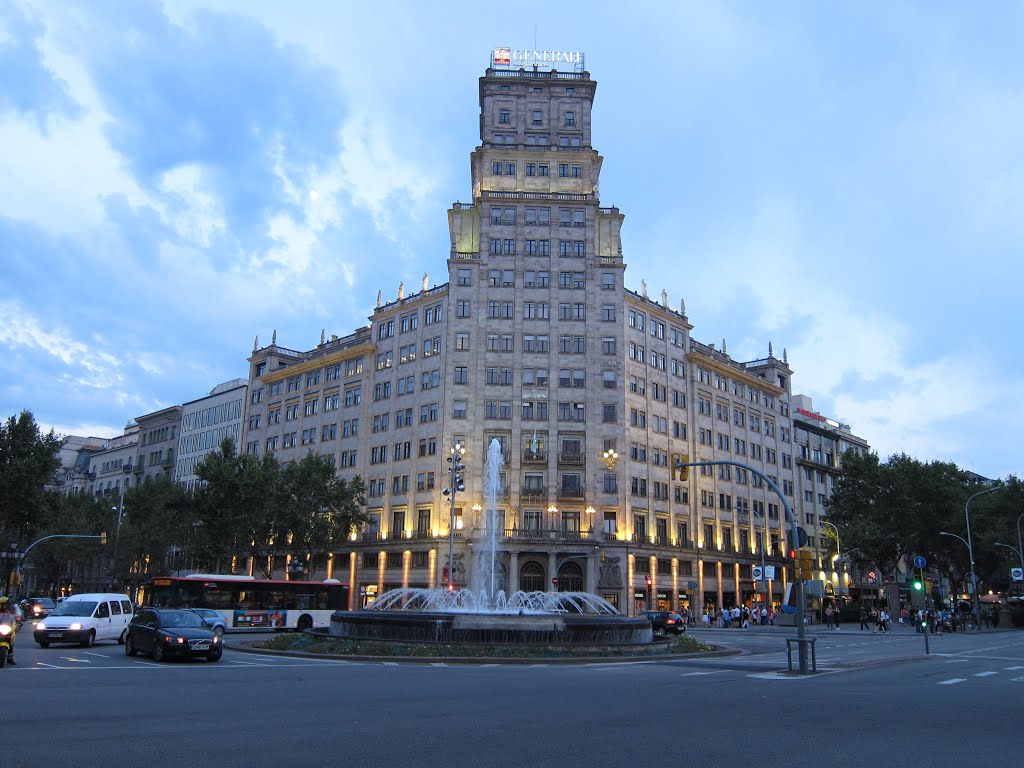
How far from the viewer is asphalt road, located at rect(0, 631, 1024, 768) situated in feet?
30.9

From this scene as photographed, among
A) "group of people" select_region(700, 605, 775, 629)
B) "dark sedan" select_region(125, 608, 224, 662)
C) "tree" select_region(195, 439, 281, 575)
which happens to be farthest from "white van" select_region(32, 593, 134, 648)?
"group of people" select_region(700, 605, 775, 629)

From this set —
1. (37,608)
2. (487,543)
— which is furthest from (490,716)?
(37,608)

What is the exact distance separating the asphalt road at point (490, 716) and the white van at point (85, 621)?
5450 millimetres

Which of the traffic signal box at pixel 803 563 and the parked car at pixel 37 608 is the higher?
the traffic signal box at pixel 803 563

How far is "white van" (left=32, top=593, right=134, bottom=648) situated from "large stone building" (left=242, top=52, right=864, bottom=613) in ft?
115

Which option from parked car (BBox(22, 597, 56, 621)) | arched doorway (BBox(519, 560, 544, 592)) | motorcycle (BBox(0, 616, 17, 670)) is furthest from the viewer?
arched doorway (BBox(519, 560, 544, 592))

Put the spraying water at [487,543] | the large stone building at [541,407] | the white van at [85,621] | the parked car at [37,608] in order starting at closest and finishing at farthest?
the white van at [85,621] < the parked car at [37,608] < the spraying water at [487,543] < the large stone building at [541,407]

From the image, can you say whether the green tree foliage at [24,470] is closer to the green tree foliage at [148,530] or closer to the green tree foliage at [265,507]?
the green tree foliage at [265,507]

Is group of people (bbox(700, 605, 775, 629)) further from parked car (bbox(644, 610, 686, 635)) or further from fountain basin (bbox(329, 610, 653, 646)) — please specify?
fountain basin (bbox(329, 610, 653, 646))

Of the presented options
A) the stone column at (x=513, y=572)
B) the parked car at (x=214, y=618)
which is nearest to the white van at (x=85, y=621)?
the parked car at (x=214, y=618)

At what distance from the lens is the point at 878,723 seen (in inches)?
492

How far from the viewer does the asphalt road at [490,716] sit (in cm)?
943

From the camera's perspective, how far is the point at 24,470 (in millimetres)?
44875

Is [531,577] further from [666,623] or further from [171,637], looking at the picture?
[171,637]
